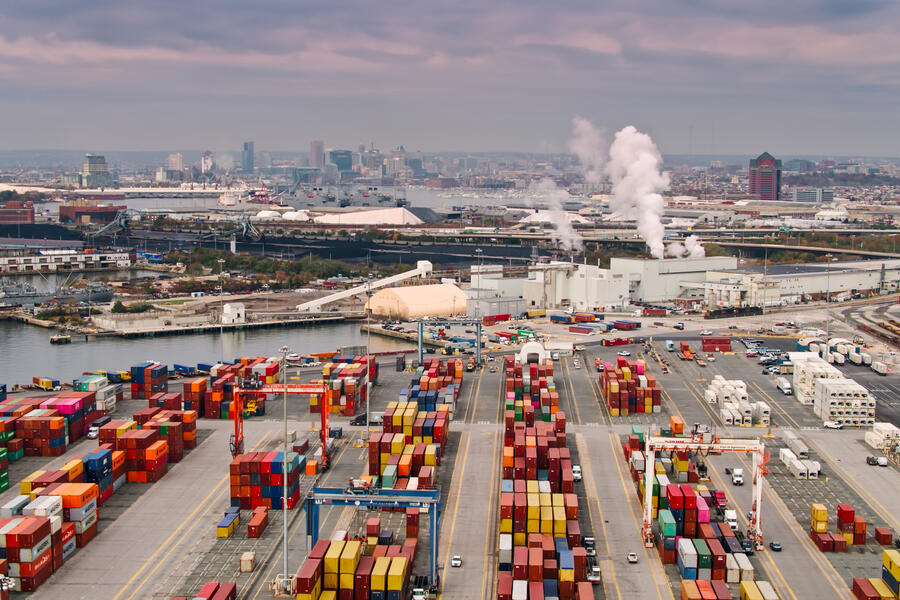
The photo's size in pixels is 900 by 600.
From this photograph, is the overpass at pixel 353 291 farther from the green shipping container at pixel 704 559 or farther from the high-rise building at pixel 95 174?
the high-rise building at pixel 95 174

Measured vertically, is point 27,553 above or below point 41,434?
below

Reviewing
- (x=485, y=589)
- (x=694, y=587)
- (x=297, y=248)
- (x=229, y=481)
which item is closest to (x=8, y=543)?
(x=229, y=481)

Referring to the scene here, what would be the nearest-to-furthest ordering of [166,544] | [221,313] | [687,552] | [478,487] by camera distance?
[687,552] < [166,544] < [478,487] < [221,313]

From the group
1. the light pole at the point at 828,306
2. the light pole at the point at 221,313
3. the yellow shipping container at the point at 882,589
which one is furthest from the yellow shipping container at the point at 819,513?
the light pole at the point at 221,313

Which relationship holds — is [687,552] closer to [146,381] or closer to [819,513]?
[819,513]

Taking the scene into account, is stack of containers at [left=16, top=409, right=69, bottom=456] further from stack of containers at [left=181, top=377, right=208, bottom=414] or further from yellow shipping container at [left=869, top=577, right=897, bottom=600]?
yellow shipping container at [left=869, top=577, right=897, bottom=600]

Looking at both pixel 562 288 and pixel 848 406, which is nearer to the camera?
pixel 848 406

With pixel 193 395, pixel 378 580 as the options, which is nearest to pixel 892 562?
pixel 378 580
